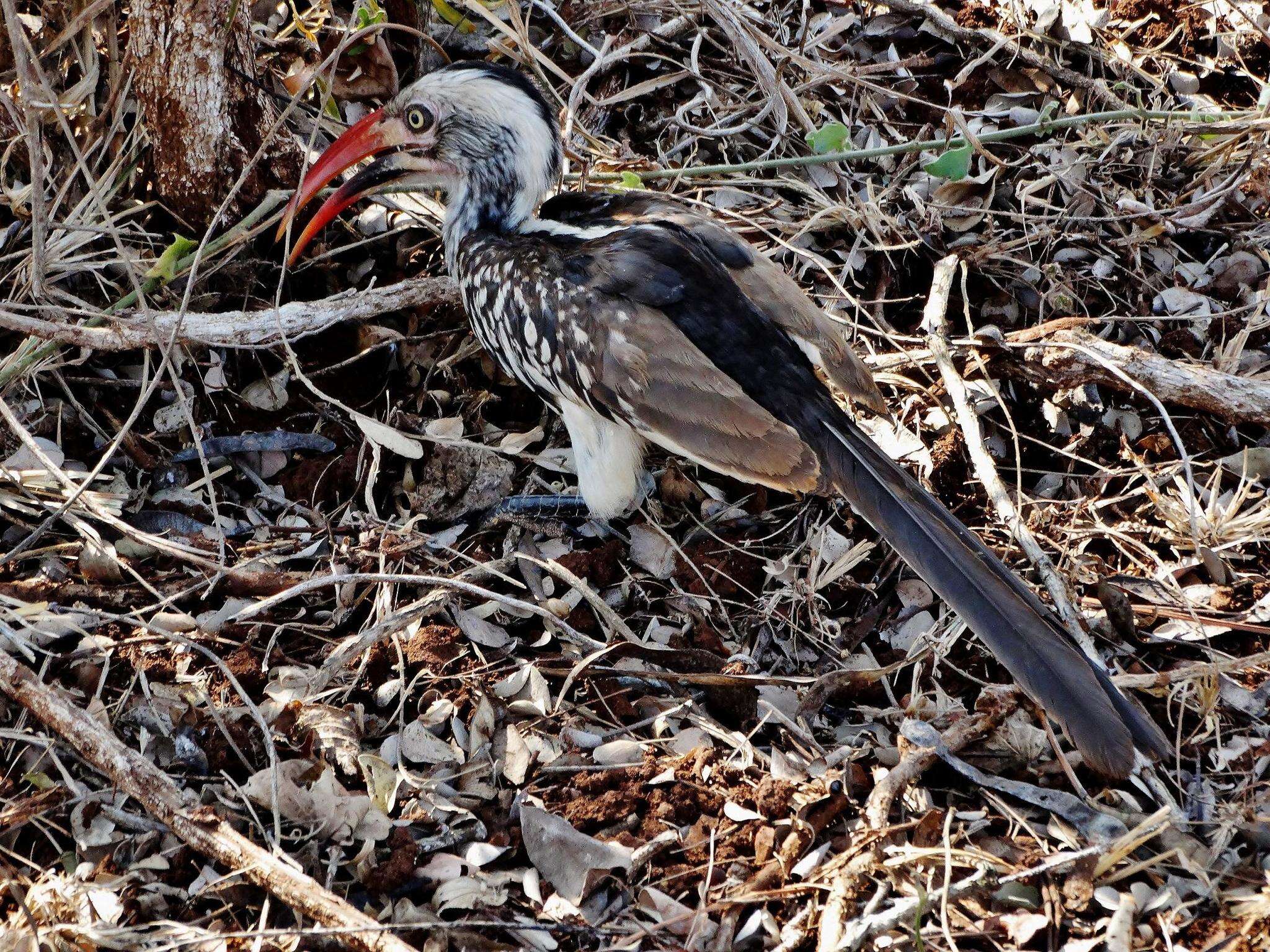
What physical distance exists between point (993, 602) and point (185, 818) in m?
1.58

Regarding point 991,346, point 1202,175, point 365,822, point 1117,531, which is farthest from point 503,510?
point 1202,175

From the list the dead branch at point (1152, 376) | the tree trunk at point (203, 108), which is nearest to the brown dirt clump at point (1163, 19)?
the dead branch at point (1152, 376)

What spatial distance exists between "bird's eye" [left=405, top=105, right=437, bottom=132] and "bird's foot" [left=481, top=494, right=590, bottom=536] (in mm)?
1012

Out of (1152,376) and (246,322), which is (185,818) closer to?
(246,322)

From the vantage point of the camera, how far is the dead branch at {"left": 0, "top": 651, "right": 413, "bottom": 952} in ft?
6.18

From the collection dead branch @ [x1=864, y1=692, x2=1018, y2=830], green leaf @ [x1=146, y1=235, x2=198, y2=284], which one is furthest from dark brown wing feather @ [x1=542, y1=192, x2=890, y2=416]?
green leaf @ [x1=146, y1=235, x2=198, y2=284]

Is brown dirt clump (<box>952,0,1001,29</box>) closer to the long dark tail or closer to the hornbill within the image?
the hornbill

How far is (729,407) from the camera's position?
96.1 inches

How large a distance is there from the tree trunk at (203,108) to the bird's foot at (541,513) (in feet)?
3.47

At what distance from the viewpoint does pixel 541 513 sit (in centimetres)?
291

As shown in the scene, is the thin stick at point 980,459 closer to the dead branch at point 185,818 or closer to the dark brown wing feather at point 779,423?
the dark brown wing feather at point 779,423

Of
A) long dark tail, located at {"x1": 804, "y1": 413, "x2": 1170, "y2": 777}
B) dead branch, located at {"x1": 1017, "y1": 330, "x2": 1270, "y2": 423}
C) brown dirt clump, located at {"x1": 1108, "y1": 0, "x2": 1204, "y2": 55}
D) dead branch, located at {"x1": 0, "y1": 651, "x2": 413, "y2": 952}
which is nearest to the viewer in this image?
dead branch, located at {"x1": 0, "y1": 651, "x2": 413, "y2": 952}

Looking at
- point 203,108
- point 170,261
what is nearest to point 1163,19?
point 203,108

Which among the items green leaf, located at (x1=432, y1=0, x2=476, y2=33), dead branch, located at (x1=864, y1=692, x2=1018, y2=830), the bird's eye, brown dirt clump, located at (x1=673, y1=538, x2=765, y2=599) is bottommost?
dead branch, located at (x1=864, y1=692, x2=1018, y2=830)
